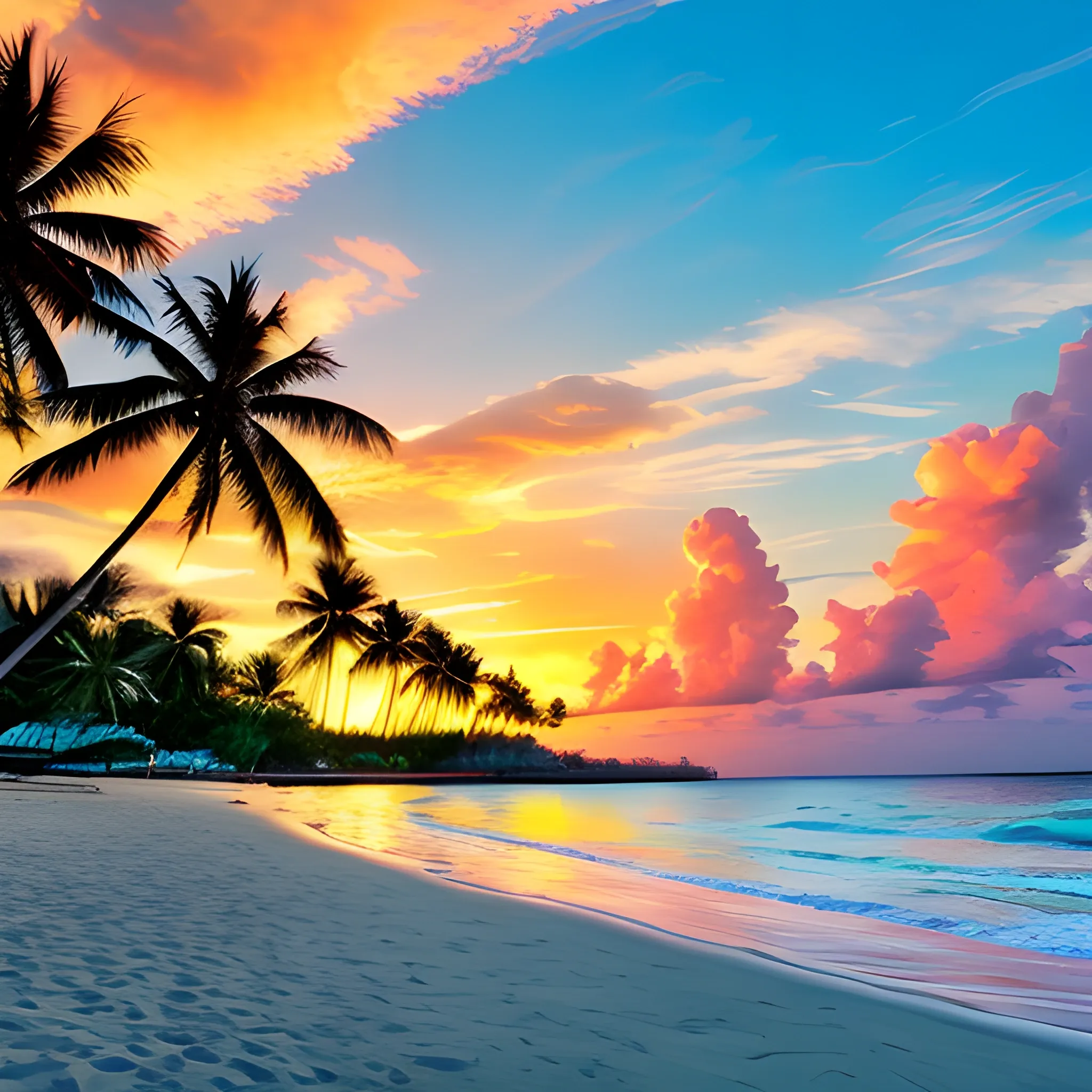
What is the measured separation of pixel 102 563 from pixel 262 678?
39710mm

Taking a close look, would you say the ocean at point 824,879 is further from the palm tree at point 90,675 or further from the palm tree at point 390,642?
the palm tree at point 390,642

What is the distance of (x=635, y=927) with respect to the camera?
5.11m

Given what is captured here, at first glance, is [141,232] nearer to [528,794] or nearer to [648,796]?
[528,794]

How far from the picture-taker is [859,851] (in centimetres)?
1360

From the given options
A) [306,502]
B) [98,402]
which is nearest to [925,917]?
[306,502]

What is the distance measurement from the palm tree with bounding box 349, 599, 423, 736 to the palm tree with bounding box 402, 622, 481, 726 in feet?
3.75

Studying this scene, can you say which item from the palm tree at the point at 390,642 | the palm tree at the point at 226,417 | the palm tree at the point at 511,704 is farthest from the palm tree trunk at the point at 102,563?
the palm tree at the point at 511,704

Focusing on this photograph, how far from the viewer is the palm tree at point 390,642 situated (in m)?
52.3

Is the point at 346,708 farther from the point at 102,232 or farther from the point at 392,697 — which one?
the point at 102,232

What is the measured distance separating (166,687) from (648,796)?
25.4m

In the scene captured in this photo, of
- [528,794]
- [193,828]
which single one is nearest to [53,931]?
[193,828]

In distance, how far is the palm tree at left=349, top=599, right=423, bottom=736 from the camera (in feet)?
172

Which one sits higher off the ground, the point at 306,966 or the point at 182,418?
the point at 182,418

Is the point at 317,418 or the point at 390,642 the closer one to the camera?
the point at 317,418
